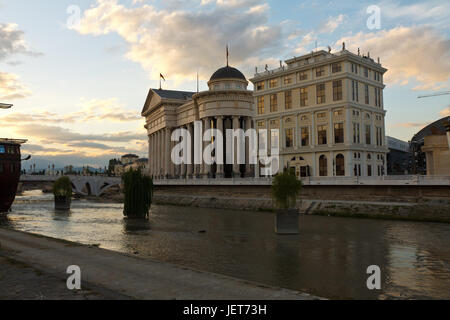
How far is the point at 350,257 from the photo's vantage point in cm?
1833

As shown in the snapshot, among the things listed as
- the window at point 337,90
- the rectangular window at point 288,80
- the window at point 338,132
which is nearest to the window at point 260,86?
the rectangular window at point 288,80

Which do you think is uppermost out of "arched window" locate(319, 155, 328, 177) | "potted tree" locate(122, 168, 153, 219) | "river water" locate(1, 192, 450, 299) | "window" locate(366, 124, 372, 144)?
"window" locate(366, 124, 372, 144)

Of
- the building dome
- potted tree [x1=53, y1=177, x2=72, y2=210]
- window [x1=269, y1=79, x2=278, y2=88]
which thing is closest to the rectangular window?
window [x1=269, y1=79, x2=278, y2=88]

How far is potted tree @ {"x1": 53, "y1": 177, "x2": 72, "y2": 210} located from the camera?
58.0 meters

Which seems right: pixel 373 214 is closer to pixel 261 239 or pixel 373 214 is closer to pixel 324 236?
pixel 324 236

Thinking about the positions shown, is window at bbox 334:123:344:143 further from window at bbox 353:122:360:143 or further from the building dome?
the building dome

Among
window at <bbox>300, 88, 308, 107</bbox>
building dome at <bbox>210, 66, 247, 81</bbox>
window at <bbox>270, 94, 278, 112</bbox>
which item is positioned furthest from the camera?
building dome at <bbox>210, 66, 247, 81</bbox>

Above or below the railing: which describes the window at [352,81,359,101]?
above

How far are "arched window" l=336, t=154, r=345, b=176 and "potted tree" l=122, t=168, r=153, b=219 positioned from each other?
98.2 ft

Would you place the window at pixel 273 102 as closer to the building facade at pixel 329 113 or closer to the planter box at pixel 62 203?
the building facade at pixel 329 113

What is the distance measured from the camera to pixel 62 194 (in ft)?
194

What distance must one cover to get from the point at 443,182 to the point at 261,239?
20993 millimetres

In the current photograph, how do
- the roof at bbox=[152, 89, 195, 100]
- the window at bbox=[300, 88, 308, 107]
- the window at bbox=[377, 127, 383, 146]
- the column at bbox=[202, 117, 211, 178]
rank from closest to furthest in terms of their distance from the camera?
the window at bbox=[300, 88, 308, 107] < the window at bbox=[377, 127, 383, 146] < the column at bbox=[202, 117, 211, 178] < the roof at bbox=[152, 89, 195, 100]
